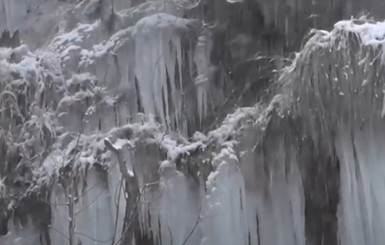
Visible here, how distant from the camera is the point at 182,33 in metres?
7.52

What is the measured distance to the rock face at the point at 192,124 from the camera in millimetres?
6668

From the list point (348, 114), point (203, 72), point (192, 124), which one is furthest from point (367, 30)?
point (192, 124)

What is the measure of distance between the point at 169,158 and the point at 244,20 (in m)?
1.27

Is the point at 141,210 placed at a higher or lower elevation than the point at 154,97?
lower

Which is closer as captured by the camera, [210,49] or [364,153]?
[364,153]

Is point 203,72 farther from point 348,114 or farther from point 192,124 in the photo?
point 348,114

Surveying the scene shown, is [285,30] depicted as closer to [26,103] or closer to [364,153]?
[364,153]

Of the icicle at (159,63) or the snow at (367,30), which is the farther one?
the icicle at (159,63)

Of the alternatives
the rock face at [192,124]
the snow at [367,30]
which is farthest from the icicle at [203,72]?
the snow at [367,30]

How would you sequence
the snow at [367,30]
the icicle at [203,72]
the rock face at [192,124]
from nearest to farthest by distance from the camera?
the snow at [367,30]
the rock face at [192,124]
the icicle at [203,72]

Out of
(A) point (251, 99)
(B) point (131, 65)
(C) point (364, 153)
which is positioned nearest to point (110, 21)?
(B) point (131, 65)

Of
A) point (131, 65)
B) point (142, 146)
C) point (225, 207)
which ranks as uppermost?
point (131, 65)

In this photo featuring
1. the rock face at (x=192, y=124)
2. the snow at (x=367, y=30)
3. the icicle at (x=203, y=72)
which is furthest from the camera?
the icicle at (x=203, y=72)

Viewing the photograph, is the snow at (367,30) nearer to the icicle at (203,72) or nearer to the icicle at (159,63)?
the icicle at (203,72)
